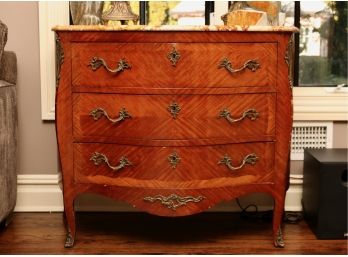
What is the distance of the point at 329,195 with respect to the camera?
2318 mm

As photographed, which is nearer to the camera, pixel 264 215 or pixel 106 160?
pixel 106 160

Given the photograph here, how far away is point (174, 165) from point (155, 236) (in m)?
0.45

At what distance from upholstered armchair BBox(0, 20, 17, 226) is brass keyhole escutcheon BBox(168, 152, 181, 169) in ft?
2.41

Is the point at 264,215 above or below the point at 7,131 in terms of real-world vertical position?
below

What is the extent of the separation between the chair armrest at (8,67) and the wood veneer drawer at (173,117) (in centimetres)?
49

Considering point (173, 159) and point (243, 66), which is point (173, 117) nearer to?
point (173, 159)

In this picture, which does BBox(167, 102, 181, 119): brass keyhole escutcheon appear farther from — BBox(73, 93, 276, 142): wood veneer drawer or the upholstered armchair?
the upholstered armchair

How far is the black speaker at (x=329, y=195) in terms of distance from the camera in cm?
231

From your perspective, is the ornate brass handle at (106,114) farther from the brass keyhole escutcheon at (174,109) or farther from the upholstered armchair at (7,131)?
the upholstered armchair at (7,131)

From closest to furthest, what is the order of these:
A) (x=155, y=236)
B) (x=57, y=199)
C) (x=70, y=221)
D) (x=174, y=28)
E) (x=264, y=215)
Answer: (x=174, y=28) → (x=70, y=221) → (x=155, y=236) → (x=264, y=215) → (x=57, y=199)

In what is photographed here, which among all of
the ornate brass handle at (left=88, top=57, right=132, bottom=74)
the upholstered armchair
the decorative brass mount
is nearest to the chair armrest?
the upholstered armchair

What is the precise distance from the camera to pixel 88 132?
2.16 m

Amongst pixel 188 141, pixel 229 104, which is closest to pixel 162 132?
pixel 188 141

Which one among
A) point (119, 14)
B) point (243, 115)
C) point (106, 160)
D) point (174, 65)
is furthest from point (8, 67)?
point (243, 115)
